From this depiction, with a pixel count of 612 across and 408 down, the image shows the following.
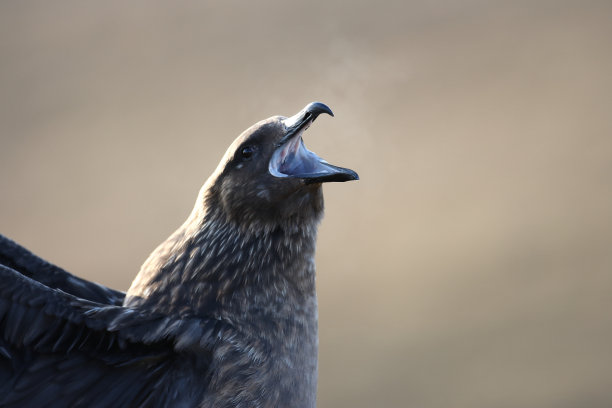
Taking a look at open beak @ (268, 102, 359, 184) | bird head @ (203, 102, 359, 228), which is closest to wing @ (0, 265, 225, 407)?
bird head @ (203, 102, 359, 228)

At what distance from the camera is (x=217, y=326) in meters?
2.52

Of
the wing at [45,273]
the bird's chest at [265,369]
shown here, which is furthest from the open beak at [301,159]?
the wing at [45,273]

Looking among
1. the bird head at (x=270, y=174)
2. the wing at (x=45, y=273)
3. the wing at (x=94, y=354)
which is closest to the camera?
the wing at (x=94, y=354)

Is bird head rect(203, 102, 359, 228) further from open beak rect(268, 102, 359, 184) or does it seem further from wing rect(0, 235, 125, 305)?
wing rect(0, 235, 125, 305)

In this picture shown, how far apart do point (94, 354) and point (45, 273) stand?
1.74ft

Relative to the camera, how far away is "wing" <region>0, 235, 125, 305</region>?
2811 mm

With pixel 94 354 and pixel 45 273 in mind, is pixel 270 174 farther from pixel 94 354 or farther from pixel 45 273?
pixel 45 273

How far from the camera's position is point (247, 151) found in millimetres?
2699

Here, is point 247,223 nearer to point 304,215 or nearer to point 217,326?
point 304,215

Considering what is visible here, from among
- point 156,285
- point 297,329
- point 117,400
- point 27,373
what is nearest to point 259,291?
point 297,329

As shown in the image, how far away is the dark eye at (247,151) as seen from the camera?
8.86 ft

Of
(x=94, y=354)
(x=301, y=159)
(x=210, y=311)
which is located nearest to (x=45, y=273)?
(x=94, y=354)

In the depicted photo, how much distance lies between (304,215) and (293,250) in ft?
0.41

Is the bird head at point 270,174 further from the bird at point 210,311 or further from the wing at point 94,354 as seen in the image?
the wing at point 94,354
